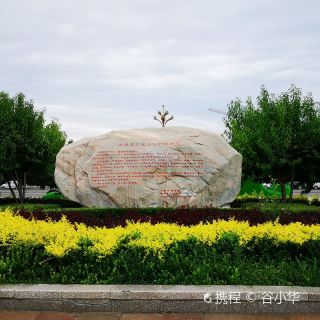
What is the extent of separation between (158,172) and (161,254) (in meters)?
6.67

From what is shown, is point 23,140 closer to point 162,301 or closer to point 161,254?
point 161,254

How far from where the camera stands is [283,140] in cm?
1416

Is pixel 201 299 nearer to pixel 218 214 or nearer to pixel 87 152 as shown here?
pixel 218 214

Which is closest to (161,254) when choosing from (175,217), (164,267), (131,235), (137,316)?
(164,267)

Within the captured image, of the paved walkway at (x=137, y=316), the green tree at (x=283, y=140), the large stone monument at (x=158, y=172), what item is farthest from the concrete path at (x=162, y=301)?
the green tree at (x=283, y=140)

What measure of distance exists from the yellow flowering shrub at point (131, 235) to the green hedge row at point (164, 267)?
86 millimetres

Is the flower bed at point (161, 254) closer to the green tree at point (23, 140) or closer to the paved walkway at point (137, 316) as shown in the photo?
the paved walkway at point (137, 316)

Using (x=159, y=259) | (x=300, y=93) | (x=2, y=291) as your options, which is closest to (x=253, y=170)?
(x=300, y=93)

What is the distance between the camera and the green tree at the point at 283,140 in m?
14.2

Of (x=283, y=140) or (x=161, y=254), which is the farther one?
(x=283, y=140)

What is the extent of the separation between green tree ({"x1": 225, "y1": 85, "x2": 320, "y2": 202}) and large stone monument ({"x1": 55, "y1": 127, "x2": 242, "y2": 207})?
2749 mm

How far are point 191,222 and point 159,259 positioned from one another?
2.71 meters

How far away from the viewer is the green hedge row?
480cm

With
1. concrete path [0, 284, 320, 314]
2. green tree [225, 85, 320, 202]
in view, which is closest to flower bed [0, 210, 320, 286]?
concrete path [0, 284, 320, 314]
